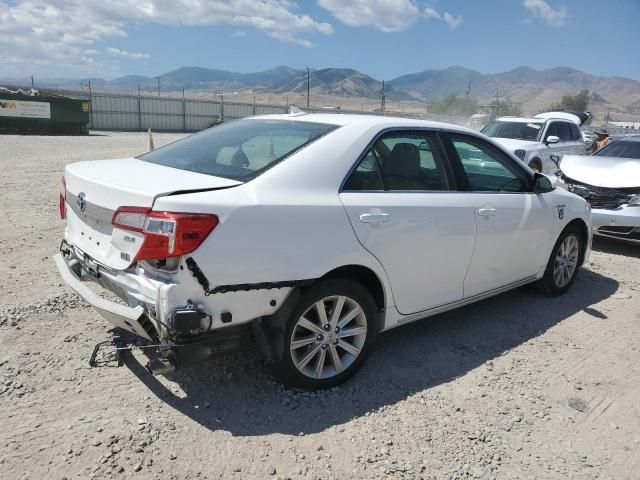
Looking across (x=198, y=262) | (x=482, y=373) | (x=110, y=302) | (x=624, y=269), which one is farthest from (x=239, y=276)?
(x=624, y=269)

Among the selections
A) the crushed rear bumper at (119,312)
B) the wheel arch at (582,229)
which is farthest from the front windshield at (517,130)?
the crushed rear bumper at (119,312)

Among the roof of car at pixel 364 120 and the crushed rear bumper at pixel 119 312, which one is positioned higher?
the roof of car at pixel 364 120

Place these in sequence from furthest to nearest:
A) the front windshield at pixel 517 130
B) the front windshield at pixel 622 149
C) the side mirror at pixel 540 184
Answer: the front windshield at pixel 517 130
the front windshield at pixel 622 149
the side mirror at pixel 540 184

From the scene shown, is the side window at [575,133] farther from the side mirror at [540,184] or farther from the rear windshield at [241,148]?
the rear windshield at [241,148]

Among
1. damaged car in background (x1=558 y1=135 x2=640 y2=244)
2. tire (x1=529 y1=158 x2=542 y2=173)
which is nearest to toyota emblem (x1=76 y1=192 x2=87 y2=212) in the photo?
damaged car in background (x1=558 y1=135 x2=640 y2=244)

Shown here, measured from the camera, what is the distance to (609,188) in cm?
727

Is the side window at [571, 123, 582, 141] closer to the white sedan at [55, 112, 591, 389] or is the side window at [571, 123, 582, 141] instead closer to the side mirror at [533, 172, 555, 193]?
the side mirror at [533, 172, 555, 193]

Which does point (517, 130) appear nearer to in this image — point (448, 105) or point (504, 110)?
point (504, 110)

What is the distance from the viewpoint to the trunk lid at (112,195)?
2768 mm

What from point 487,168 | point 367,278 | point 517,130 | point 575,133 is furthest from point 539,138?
point 367,278

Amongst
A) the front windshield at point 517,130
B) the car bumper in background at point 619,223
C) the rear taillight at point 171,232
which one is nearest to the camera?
the rear taillight at point 171,232

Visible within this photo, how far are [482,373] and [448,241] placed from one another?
98 centimetres

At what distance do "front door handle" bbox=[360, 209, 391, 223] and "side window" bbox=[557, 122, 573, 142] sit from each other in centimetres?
1056

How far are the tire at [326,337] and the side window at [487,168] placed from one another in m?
1.44
